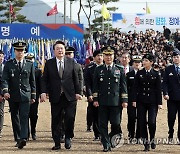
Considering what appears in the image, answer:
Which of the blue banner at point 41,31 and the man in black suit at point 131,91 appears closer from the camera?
the man in black suit at point 131,91

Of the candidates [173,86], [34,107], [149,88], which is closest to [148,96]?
[149,88]

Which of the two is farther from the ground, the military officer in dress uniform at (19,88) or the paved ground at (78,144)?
the military officer in dress uniform at (19,88)

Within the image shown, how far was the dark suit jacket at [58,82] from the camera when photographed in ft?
34.2

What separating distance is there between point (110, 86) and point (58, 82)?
101cm

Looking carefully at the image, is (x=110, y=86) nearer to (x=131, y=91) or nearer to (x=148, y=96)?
(x=148, y=96)

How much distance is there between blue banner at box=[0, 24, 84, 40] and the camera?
24.4 meters

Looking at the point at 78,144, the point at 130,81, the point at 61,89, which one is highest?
the point at 130,81

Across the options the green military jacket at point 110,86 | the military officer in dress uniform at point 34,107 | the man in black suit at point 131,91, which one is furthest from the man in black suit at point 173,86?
the military officer in dress uniform at point 34,107

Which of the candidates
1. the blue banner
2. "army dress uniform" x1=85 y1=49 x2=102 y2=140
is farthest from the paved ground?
the blue banner

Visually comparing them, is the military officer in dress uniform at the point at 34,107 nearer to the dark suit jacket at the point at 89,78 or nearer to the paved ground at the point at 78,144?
the paved ground at the point at 78,144

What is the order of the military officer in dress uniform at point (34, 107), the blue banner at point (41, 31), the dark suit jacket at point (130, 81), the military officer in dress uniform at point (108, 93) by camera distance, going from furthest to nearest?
the blue banner at point (41, 31), the military officer in dress uniform at point (34, 107), the dark suit jacket at point (130, 81), the military officer in dress uniform at point (108, 93)

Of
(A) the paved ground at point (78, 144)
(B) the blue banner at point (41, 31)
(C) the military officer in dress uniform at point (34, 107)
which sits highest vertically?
(B) the blue banner at point (41, 31)

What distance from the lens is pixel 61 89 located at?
34.2 feet

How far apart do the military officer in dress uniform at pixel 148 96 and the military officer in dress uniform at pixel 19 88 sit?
2.12 meters
